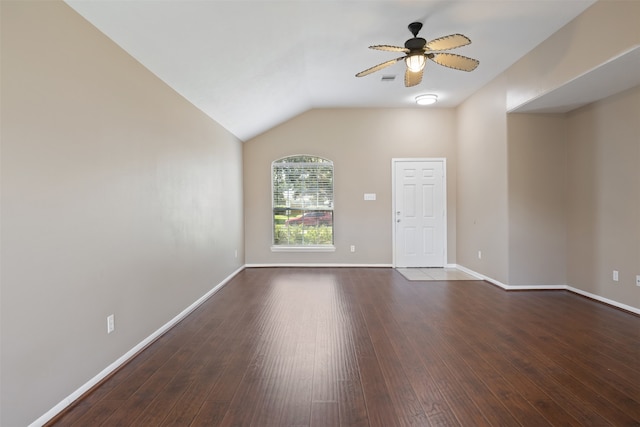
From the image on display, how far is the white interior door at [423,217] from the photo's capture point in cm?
604

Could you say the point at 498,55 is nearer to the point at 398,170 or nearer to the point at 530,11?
the point at 530,11

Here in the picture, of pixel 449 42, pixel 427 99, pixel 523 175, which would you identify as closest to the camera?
pixel 449 42

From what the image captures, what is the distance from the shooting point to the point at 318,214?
6121 millimetres

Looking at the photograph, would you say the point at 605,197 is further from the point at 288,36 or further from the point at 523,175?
the point at 288,36

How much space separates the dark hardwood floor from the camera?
1.80m

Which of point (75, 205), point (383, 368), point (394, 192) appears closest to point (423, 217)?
point (394, 192)

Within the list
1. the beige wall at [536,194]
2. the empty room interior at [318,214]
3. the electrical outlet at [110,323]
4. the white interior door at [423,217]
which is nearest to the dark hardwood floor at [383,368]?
the empty room interior at [318,214]

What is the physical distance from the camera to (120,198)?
93.7 inches

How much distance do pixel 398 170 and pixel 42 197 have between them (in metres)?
5.29

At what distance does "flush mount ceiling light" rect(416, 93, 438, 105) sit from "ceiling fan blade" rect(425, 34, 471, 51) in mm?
2384

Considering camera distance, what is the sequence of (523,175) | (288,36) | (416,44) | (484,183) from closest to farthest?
(416,44) → (288,36) → (523,175) → (484,183)

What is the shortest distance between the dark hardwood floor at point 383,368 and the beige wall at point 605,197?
0.37m

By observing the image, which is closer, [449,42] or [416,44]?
[449,42]

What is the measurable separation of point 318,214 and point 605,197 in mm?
4093
